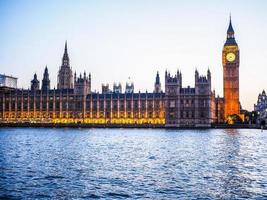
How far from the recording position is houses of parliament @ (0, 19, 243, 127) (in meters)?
135

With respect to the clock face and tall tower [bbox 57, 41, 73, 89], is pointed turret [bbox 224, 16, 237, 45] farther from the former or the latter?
tall tower [bbox 57, 41, 73, 89]

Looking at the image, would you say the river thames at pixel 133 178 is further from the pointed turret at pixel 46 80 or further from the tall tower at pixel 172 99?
the pointed turret at pixel 46 80

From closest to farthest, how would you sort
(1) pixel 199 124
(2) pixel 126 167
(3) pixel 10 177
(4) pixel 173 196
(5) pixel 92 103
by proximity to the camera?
(4) pixel 173 196 → (3) pixel 10 177 → (2) pixel 126 167 → (1) pixel 199 124 → (5) pixel 92 103

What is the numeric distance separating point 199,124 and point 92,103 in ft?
131

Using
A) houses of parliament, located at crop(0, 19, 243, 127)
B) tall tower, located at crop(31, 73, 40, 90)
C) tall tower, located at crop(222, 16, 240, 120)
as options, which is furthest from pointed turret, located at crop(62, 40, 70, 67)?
tall tower, located at crop(222, 16, 240, 120)

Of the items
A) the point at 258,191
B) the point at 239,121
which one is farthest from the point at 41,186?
the point at 239,121

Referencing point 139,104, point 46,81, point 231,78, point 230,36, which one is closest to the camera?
point 139,104

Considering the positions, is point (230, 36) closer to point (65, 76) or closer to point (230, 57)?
point (230, 57)

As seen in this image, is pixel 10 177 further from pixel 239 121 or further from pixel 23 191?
pixel 239 121

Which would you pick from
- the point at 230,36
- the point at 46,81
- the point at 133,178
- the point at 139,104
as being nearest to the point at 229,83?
the point at 230,36

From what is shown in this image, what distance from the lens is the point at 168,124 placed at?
135500mm

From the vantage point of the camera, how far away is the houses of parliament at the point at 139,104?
13525 centimetres

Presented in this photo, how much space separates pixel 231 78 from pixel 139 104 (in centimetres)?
3548

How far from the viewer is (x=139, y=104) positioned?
141m
